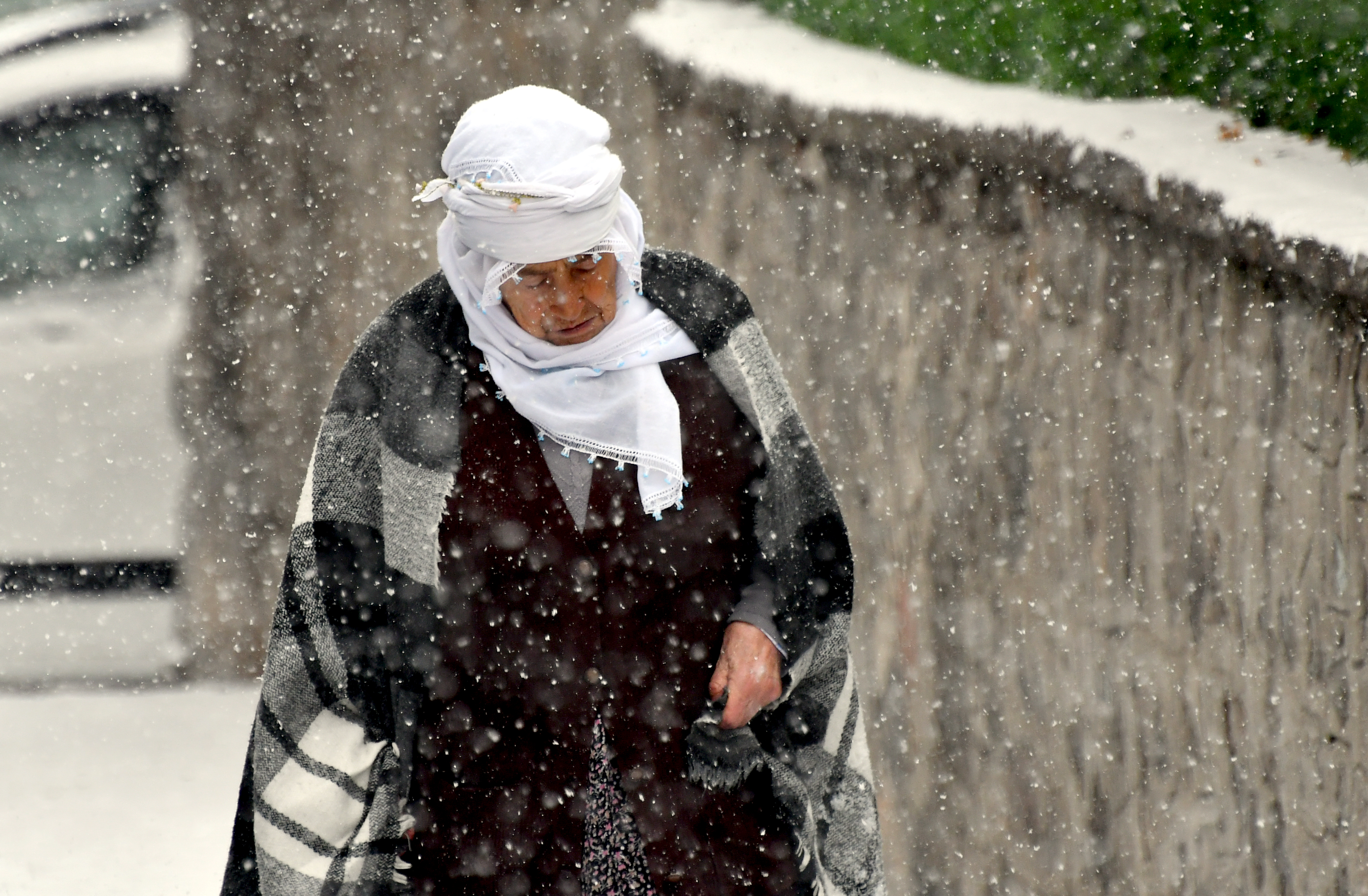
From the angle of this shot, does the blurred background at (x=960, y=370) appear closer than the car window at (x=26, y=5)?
Yes

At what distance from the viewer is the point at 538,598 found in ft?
6.91

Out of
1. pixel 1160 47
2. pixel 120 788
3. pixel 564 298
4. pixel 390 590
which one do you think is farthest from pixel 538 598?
pixel 120 788

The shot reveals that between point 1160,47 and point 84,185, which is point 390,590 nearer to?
point 1160,47

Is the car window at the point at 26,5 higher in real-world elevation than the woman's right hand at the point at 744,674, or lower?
higher

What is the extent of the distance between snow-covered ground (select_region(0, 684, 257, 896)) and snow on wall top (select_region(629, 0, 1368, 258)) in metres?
3.15

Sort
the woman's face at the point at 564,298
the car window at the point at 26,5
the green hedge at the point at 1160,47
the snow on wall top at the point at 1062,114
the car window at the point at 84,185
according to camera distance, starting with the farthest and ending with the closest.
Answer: the car window at the point at 26,5 < the car window at the point at 84,185 < the green hedge at the point at 1160,47 < the snow on wall top at the point at 1062,114 < the woman's face at the point at 564,298

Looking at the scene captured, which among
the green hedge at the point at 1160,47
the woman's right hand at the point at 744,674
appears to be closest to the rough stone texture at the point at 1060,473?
the green hedge at the point at 1160,47

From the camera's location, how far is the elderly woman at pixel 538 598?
208 centimetres

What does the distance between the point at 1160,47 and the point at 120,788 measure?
14.5ft

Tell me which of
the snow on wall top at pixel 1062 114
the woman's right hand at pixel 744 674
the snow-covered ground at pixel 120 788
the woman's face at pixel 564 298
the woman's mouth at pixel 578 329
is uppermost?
the snow on wall top at pixel 1062 114

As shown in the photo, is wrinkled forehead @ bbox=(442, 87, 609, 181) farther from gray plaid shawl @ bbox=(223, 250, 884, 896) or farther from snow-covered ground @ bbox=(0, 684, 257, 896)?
snow-covered ground @ bbox=(0, 684, 257, 896)

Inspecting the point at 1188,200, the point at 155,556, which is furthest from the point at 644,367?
the point at 155,556

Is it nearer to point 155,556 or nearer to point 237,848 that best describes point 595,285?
point 237,848

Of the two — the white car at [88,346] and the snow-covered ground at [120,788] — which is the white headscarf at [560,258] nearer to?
the snow-covered ground at [120,788]
